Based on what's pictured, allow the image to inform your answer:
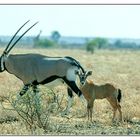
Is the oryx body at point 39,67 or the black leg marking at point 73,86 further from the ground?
the oryx body at point 39,67

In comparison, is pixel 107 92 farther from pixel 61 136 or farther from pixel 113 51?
pixel 113 51

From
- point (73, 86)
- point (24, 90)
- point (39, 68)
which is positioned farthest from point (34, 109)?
point (39, 68)

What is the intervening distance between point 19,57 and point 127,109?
2.32 m

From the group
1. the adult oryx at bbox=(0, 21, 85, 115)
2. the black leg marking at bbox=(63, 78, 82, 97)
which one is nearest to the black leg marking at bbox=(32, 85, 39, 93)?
the adult oryx at bbox=(0, 21, 85, 115)

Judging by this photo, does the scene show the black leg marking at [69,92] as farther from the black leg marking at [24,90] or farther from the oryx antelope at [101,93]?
the black leg marking at [24,90]

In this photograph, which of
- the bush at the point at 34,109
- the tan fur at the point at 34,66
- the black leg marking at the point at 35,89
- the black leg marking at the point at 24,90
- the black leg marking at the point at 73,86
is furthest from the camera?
the tan fur at the point at 34,66

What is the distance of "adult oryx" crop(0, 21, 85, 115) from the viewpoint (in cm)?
1096

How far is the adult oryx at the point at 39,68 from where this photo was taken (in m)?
11.0

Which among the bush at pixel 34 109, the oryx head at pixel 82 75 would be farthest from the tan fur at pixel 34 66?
the bush at pixel 34 109

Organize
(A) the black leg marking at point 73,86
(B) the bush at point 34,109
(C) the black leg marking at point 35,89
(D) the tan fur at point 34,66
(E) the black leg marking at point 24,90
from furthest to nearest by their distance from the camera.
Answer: (D) the tan fur at point 34,66 < (A) the black leg marking at point 73,86 < (E) the black leg marking at point 24,90 < (C) the black leg marking at point 35,89 < (B) the bush at point 34,109

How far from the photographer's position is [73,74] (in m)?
10.9

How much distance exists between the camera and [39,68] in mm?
11234

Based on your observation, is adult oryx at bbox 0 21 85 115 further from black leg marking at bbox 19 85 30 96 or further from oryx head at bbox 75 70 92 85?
oryx head at bbox 75 70 92 85

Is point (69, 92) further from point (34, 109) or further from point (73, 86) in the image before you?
point (34, 109)
